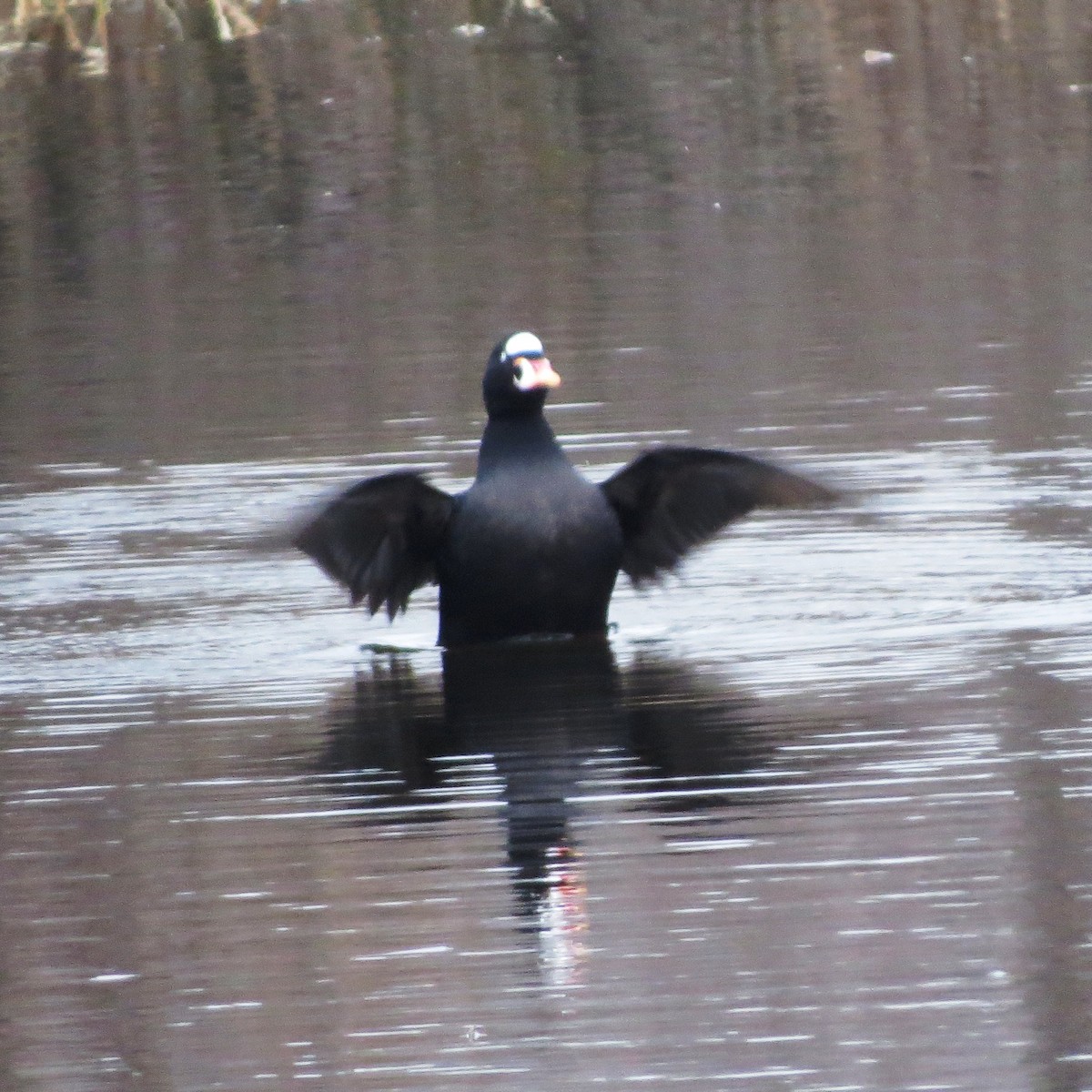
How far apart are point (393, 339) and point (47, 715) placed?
9.21m

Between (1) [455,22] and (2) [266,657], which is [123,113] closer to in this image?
(1) [455,22]

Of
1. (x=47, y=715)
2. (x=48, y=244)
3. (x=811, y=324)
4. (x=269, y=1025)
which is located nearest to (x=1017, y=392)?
(x=811, y=324)

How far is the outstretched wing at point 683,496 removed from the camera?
9562 millimetres

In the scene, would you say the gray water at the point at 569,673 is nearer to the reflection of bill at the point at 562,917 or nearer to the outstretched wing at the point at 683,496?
the reflection of bill at the point at 562,917

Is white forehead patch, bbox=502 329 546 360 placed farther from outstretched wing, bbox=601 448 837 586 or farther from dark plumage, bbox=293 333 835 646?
outstretched wing, bbox=601 448 837 586

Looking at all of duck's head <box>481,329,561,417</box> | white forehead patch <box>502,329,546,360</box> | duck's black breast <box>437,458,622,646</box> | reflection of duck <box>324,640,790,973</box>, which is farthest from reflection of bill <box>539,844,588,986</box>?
white forehead patch <box>502,329,546,360</box>

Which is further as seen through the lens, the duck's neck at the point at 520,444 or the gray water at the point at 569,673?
the duck's neck at the point at 520,444

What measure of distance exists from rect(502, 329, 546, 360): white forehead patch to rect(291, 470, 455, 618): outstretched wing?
538 mm

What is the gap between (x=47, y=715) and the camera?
28.8 feet

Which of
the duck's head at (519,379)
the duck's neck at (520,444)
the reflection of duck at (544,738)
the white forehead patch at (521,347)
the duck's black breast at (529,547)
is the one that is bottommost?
the reflection of duck at (544,738)

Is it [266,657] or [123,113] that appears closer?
[266,657]

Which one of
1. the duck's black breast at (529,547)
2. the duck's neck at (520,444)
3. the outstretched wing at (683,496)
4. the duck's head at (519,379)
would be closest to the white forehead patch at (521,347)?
the duck's head at (519,379)

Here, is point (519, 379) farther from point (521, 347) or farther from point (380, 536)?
point (380, 536)

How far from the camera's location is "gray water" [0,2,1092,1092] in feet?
18.9
